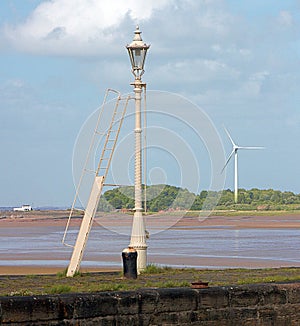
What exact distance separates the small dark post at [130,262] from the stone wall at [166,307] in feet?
15.2

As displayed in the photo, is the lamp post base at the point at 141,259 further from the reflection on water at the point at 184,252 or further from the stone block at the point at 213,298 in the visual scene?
the reflection on water at the point at 184,252

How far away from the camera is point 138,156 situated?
60.8ft

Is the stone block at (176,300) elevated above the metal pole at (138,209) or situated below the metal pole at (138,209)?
below

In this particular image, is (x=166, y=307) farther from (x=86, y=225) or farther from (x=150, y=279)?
(x=86, y=225)

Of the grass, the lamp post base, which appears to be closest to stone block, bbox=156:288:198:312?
the grass

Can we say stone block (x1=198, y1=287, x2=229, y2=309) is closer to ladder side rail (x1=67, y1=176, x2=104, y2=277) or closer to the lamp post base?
ladder side rail (x1=67, y1=176, x2=104, y2=277)

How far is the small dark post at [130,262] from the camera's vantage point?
15961 millimetres

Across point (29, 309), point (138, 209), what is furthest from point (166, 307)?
point (138, 209)

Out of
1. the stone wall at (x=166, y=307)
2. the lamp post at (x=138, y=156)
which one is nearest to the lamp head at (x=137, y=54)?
the lamp post at (x=138, y=156)

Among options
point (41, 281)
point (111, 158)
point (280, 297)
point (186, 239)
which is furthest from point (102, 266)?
point (186, 239)

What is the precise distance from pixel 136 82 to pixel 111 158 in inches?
69.8

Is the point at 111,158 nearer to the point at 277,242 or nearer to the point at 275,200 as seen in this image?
the point at 277,242

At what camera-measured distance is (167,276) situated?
55.3 feet

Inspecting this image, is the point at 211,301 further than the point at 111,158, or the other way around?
the point at 111,158
